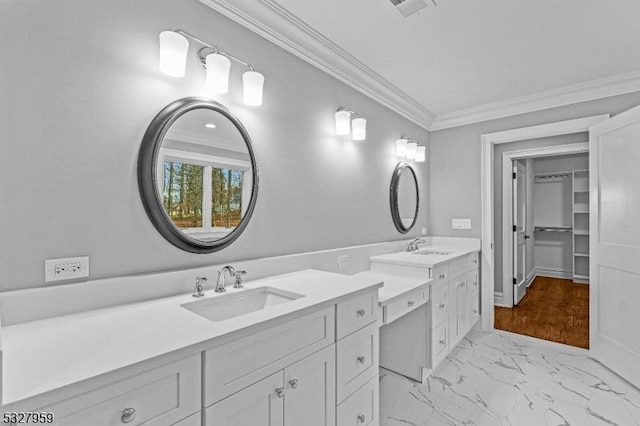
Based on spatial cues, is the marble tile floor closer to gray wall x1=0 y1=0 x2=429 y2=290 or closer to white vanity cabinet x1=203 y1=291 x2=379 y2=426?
white vanity cabinet x1=203 y1=291 x2=379 y2=426

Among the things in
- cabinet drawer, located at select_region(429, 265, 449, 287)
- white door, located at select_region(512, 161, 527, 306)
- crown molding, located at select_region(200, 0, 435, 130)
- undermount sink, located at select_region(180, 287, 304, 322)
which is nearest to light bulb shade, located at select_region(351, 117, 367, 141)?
crown molding, located at select_region(200, 0, 435, 130)

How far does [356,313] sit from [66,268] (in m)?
1.25

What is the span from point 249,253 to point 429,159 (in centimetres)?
290

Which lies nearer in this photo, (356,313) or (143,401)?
(143,401)

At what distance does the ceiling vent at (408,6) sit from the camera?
1781mm

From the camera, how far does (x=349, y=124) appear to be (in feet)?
7.86

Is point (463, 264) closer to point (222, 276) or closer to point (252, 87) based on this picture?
point (222, 276)

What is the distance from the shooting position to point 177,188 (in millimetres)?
1467

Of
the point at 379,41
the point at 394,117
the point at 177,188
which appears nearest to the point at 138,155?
the point at 177,188

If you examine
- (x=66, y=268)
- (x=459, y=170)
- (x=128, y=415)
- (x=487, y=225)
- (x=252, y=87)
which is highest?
(x=252, y=87)

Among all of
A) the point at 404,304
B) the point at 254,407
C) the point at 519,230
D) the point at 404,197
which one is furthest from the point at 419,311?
the point at 519,230

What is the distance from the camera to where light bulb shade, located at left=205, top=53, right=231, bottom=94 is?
5.02ft

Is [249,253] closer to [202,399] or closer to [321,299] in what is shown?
[321,299]

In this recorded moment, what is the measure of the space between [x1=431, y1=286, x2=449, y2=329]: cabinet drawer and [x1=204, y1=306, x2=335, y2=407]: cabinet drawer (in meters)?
1.29
